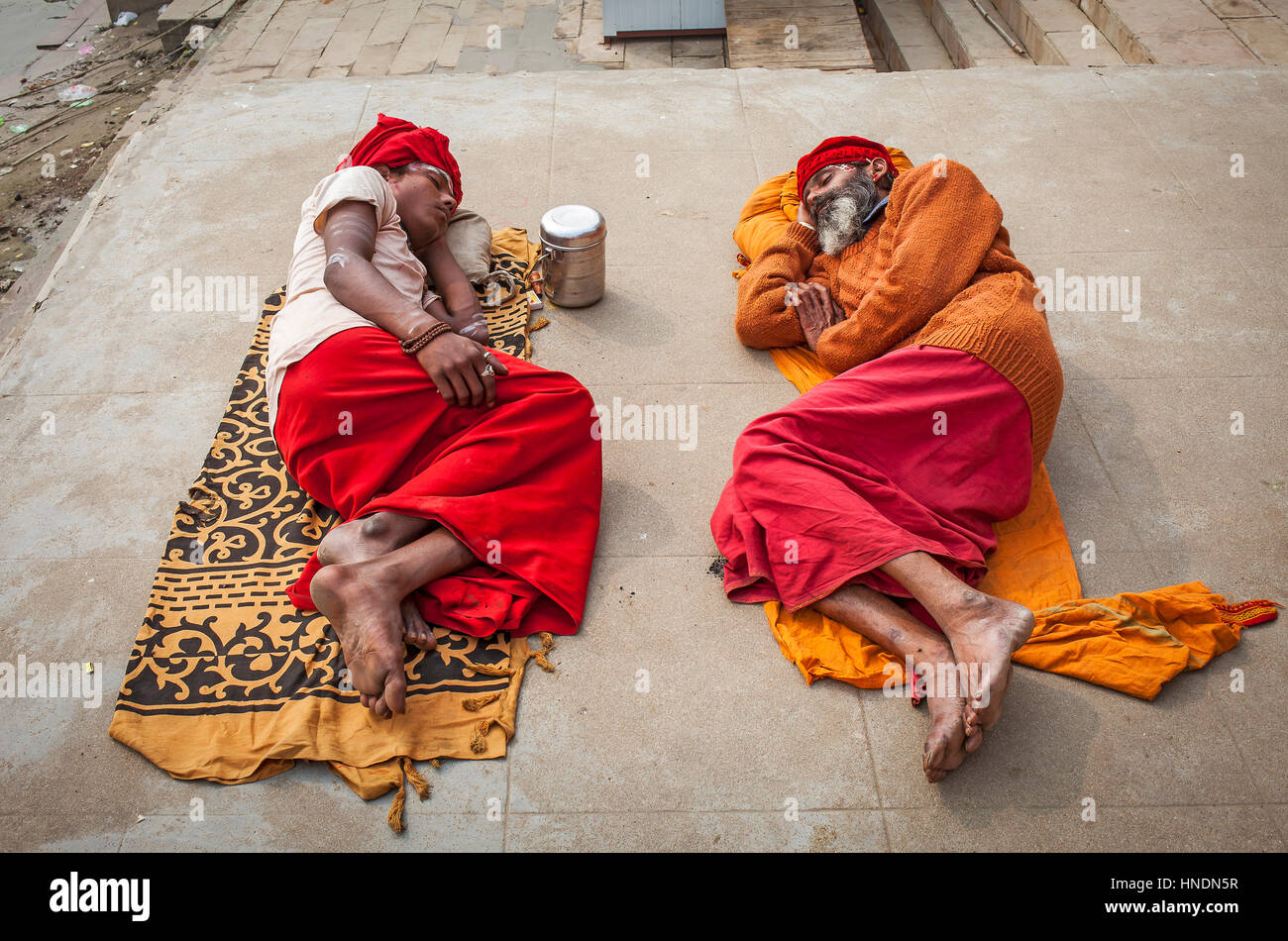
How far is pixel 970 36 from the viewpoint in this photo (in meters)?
7.38

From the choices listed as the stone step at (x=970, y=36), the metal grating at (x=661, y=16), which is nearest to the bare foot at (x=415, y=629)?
the stone step at (x=970, y=36)

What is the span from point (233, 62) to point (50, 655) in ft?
20.3

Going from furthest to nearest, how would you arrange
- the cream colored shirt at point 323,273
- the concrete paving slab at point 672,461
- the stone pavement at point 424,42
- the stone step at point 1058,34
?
the stone pavement at point 424,42 → the stone step at point 1058,34 → the concrete paving slab at point 672,461 → the cream colored shirt at point 323,273

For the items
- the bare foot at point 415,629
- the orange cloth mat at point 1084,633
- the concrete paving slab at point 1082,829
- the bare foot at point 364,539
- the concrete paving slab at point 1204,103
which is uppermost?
the concrete paving slab at point 1204,103

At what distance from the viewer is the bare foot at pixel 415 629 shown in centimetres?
262

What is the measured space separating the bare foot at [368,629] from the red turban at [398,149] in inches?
77.0

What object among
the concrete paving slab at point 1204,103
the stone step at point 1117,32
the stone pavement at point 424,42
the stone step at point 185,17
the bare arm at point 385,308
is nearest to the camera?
the bare arm at point 385,308

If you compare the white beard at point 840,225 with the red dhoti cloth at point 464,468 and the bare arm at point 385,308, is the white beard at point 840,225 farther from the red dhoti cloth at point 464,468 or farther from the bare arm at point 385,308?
the bare arm at point 385,308

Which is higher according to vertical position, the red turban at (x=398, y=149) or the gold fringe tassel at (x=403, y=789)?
the red turban at (x=398, y=149)

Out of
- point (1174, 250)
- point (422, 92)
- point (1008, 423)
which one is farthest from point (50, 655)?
point (1174, 250)

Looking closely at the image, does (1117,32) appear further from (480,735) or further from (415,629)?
(480,735)
